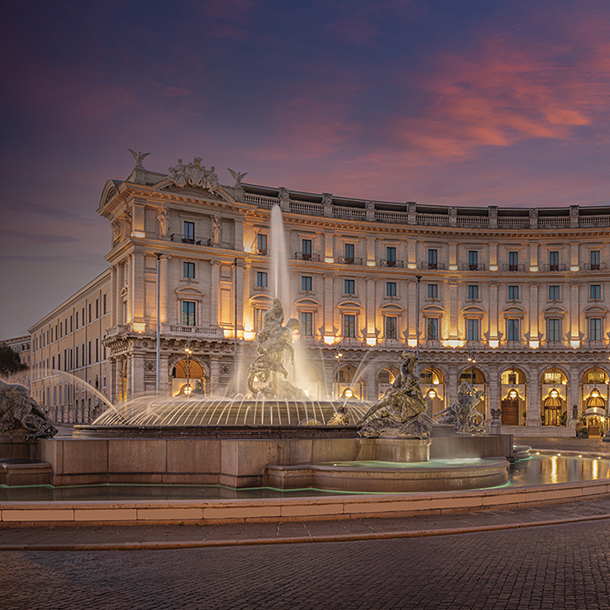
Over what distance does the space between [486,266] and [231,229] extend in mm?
27370

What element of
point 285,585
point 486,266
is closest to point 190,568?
point 285,585

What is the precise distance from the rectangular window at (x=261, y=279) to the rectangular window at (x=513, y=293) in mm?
25816

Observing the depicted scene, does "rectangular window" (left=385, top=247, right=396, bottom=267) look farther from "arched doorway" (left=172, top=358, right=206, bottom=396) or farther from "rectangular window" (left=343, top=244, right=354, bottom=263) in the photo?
"arched doorway" (left=172, top=358, right=206, bottom=396)

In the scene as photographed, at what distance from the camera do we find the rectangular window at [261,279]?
6438 cm

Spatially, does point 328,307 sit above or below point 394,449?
above

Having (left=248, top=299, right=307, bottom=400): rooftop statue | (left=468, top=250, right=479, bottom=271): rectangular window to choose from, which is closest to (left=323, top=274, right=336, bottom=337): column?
(left=468, top=250, right=479, bottom=271): rectangular window

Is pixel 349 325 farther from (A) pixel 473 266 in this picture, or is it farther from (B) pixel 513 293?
(B) pixel 513 293

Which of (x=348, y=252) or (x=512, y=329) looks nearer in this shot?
(x=348, y=252)

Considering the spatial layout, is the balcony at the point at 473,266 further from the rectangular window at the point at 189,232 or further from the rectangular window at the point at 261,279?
the rectangular window at the point at 189,232

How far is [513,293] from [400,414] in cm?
5893

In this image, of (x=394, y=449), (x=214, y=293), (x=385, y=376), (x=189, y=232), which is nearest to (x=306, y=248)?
(x=214, y=293)

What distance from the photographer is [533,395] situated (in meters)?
67.9

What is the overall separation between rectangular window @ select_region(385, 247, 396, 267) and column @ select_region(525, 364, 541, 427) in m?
17.4

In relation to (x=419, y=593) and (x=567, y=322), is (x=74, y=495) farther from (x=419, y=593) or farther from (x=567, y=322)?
(x=567, y=322)
